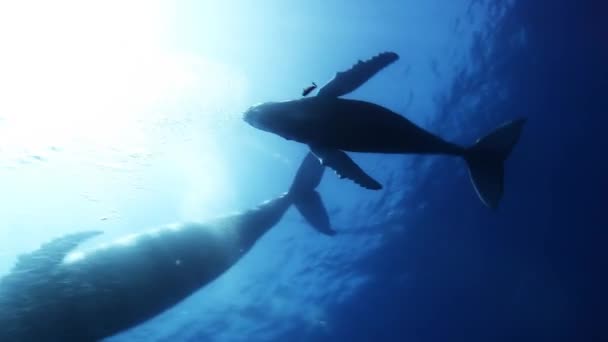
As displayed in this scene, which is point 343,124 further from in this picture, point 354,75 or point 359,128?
point 354,75

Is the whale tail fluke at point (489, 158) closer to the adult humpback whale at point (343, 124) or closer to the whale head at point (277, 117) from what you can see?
the adult humpback whale at point (343, 124)

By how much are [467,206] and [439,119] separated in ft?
20.2

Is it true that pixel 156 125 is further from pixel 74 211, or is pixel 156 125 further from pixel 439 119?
pixel 439 119

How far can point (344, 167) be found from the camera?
481 cm

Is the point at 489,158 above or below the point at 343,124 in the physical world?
below

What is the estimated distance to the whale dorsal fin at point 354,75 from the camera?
15.5 feet

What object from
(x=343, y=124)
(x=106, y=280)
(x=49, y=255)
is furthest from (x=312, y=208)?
(x=49, y=255)

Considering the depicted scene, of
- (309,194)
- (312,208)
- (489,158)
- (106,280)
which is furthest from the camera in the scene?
(309,194)

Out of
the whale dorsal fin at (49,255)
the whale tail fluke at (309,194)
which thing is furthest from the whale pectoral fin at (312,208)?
the whale dorsal fin at (49,255)

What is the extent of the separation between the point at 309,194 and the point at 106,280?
4394 mm

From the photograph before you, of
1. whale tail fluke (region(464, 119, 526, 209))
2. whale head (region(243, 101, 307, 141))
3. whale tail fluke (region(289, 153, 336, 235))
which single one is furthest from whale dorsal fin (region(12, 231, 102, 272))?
whale tail fluke (region(464, 119, 526, 209))

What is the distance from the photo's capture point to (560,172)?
21.5 m

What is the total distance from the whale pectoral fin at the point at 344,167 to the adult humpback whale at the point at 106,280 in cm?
419

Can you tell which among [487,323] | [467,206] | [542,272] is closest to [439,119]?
[467,206]
